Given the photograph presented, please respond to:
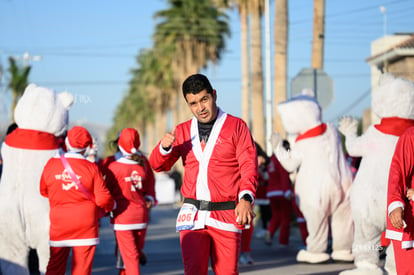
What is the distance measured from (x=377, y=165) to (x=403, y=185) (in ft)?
10.9

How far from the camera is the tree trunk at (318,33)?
→ 21.0 meters

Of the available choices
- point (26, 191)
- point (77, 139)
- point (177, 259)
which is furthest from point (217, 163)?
point (177, 259)

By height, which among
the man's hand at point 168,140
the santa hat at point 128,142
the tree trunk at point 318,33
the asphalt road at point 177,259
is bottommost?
the asphalt road at point 177,259

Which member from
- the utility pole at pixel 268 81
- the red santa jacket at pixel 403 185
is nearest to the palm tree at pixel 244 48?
the utility pole at pixel 268 81

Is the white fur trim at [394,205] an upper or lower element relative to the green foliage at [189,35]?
lower

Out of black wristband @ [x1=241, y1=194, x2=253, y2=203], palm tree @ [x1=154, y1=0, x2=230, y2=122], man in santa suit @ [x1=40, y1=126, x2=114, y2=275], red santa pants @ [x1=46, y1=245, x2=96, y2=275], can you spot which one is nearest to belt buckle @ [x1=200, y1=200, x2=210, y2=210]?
black wristband @ [x1=241, y1=194, x2=253, y2=203]

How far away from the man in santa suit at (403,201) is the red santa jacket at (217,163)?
1132 mm

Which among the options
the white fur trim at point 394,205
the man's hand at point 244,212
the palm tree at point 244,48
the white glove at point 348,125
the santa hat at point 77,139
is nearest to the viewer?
the man's hand at point 244,212

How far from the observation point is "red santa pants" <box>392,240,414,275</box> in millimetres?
6207

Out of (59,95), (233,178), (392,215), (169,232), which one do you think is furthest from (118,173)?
(169,232)

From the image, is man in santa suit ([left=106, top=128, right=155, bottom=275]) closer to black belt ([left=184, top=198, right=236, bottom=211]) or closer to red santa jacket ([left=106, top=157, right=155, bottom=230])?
red santa jacket ([left=106, top=157, right=155, bottom=230])

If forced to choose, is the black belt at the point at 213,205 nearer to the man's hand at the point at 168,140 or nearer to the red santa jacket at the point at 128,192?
the man's hand at the point at 168,140

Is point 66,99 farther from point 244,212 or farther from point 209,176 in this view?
Result: point 244,212

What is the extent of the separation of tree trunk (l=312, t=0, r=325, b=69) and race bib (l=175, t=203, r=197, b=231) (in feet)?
50.1
